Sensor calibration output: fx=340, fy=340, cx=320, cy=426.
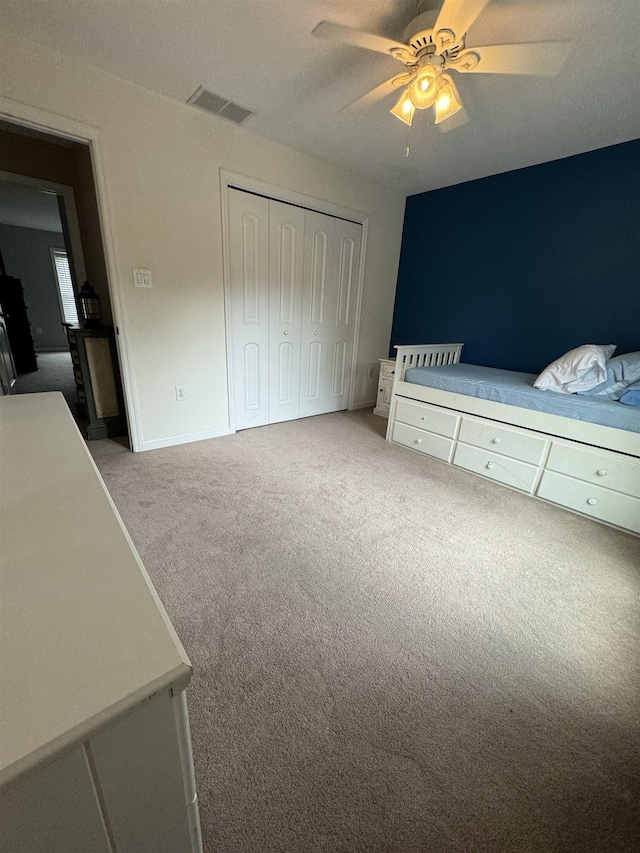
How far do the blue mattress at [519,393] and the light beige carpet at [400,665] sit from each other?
0.65 m

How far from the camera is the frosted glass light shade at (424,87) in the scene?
1.49 m

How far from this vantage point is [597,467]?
2.05 metres

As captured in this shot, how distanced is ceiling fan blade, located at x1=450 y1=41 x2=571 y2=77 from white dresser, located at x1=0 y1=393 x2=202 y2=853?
2.16m

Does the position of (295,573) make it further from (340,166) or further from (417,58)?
(340,166)

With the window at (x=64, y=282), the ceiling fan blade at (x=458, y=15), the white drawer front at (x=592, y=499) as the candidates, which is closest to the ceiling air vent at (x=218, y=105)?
the ceiling fan blade at (x=458, y=15)

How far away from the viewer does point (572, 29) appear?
154 cm

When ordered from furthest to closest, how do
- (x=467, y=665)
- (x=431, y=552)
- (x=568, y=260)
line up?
(x=568, y=260) < (x=431, y=552) < (x=467, y=665)

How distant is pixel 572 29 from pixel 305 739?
301cm

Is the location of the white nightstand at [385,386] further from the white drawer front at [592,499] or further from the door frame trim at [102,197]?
the door frame trim at [102,197]

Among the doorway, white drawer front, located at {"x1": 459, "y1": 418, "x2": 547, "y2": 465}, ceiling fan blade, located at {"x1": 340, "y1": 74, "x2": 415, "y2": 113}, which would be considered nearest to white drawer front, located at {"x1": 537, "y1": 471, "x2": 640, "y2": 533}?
white drawer front, located at {"x1": 459, "y1": 418, "x2": 547, "y2": 465}

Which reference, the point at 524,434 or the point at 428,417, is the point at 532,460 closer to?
the point at 524,434

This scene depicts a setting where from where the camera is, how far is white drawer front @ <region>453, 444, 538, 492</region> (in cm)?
237

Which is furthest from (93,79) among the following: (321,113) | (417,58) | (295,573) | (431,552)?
(431,552)

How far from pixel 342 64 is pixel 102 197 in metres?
1.65
